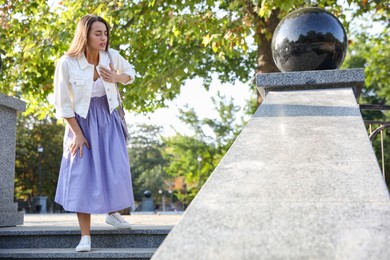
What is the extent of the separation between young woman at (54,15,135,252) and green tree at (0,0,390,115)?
14.8 feet

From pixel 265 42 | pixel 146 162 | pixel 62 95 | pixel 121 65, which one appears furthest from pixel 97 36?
pixel 146 162

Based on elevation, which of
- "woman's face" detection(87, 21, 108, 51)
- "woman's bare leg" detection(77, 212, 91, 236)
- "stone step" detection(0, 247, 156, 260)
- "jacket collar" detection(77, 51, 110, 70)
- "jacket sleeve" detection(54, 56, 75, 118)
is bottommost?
"stone step" detection(0, 247, 156, 260)

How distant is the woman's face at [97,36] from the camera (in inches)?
181

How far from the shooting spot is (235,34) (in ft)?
32.0

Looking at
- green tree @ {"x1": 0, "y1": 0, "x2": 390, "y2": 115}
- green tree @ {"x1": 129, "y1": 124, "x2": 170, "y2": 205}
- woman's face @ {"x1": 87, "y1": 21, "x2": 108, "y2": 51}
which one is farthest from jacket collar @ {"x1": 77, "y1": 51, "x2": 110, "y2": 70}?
green tree @ {"x1": 129, "y1": 124, "x2": 170, "y2": 205}

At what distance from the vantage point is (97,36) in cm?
461

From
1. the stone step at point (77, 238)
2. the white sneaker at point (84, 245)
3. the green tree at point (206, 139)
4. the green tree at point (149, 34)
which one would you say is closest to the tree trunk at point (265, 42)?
the green tree at point (149, 34)

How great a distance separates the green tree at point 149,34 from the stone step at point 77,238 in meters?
5.07

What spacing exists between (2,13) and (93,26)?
24.8ft

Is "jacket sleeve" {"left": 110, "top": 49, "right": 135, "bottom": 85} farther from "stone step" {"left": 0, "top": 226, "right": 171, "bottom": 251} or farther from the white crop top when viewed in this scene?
"stone step" {"left": 0, "top": 226, "right": 171, "bottom": 251}

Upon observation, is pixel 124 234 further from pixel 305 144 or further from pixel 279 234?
pixel 279 234

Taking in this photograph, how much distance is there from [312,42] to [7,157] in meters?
3.35

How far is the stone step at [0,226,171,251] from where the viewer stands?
456 cm

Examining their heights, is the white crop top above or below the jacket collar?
below
